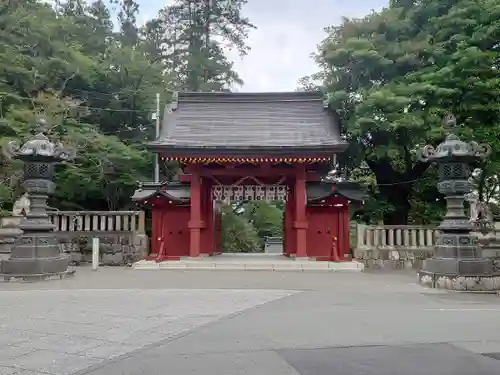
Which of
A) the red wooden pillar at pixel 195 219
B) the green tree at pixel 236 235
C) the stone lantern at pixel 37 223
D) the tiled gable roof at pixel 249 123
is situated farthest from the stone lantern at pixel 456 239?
the green tree at pixel 236 235

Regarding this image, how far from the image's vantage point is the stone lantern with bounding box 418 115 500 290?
9.52 metres

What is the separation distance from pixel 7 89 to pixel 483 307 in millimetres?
17059

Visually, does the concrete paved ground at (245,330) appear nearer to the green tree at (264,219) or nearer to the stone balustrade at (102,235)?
the stone balustrade at (102,235)

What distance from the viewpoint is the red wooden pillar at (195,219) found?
1464 cm

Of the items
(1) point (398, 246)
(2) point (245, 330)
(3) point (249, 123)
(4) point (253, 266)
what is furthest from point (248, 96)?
(2) point (245, 330)

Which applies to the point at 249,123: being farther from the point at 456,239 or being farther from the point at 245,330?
the point at 245,330

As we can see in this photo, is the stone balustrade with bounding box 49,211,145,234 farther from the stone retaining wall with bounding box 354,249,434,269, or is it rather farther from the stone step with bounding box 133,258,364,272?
the stone retaining wall with bounding box 354,249,434,269

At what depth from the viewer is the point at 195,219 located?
48.6ft

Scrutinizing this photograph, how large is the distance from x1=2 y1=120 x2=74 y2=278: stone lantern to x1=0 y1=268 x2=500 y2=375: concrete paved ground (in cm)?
108

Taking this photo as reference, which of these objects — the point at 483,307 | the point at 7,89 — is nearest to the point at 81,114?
the point at 7,89

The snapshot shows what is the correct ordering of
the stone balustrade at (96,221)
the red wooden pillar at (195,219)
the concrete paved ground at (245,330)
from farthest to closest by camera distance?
the stone balustrade at (96,221)
the red wooden pillar at (195,219)
the concrete paved ground at (245,330)

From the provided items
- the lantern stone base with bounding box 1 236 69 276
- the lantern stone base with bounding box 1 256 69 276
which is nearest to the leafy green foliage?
the lantern stone base with bounding box 1 236 69 276

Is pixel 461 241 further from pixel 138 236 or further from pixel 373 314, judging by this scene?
pixel 138 236

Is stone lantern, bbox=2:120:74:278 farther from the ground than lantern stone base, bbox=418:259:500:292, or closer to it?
farther from the ground
